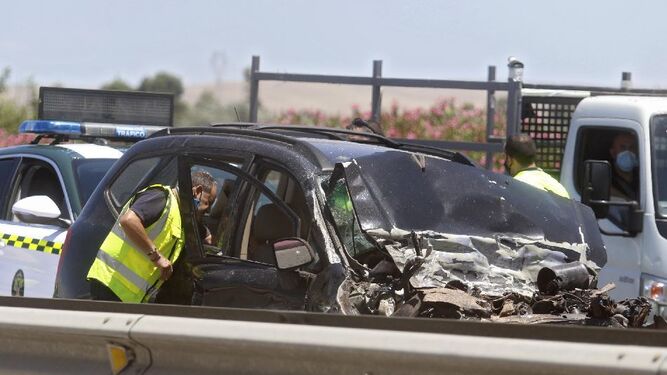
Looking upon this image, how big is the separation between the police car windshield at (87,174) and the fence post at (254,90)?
3.76 meters

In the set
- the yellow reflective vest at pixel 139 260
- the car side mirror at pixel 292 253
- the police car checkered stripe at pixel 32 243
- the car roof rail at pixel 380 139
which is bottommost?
the police car checkered stripe at pixel 32 243

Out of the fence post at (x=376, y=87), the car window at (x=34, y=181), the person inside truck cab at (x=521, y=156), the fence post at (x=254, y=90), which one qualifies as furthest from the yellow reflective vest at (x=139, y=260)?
the fence post at (x=254, y=90)

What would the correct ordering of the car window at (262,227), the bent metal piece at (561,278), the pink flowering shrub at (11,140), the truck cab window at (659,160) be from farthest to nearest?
the pink flowering shrub at (11,140), the truck cab window at (659,160), the car window at (262,227), the bent metal piece at (561,278)

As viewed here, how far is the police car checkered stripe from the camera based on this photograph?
28.0ft

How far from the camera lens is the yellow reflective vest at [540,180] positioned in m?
8.87

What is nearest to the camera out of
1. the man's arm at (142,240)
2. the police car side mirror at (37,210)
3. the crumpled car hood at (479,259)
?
the crumpled car hood at (479,259)

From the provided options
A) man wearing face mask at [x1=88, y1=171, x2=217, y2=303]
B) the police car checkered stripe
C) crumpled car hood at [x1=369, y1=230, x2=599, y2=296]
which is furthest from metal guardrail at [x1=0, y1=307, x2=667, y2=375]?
the police car checkered stripe

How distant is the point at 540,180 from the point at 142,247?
12.4 feet

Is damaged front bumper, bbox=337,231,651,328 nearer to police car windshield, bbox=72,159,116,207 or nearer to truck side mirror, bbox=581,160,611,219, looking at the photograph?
truck side mirror, bbox=581,160,611,219

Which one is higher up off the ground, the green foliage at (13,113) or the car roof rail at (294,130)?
the car roof rail at (294,130)

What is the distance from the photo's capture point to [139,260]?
20.7 ft

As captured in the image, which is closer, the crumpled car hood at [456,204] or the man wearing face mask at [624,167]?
the crumpled car hood at [456,204]

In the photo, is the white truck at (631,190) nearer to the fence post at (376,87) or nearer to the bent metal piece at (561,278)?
the bent metal piece at (561,278)

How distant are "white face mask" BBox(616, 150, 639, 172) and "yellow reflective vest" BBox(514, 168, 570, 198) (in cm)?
45
